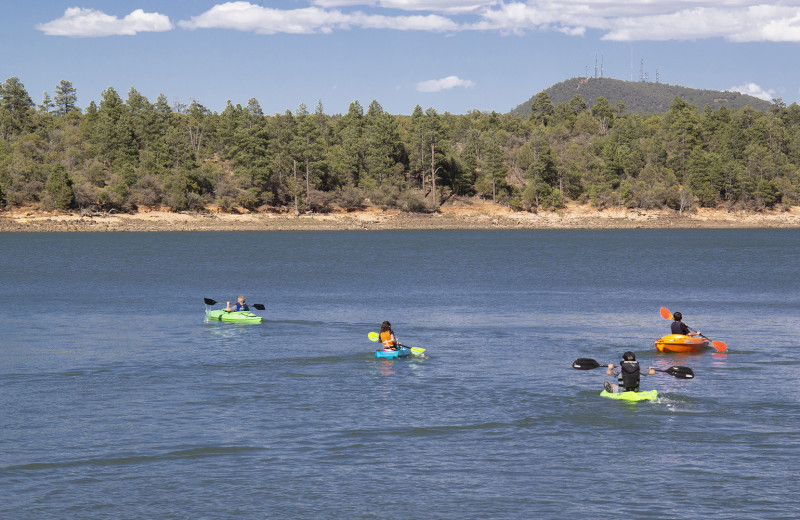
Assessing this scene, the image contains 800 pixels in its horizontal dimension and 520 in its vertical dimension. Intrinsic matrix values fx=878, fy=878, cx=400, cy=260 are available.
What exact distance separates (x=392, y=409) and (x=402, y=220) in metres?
133

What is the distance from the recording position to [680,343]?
119ft

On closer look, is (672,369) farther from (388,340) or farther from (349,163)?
(349,163)

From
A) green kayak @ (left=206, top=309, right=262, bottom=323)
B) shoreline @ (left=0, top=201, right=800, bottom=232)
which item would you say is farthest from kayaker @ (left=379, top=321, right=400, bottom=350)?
shoreline @ (left=0, top=201, right=800, bottom=232)

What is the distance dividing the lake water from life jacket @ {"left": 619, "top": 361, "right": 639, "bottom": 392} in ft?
2.88

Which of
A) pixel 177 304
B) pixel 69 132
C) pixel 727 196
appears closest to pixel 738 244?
pixel 727 196

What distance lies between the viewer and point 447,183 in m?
168

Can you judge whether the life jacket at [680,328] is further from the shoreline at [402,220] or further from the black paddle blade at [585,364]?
the shoreline at [402,220]

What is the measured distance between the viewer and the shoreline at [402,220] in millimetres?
144750

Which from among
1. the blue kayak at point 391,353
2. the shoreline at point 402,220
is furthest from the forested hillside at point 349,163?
the blue kayak at point 391,353

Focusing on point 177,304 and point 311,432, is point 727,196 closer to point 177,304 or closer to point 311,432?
point 177,304

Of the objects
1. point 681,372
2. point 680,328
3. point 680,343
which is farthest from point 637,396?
point 680,328

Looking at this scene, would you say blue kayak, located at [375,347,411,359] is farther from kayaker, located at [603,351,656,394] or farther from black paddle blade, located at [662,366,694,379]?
black paddle blade, located at [662,366,694,379]

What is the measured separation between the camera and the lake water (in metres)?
19.6

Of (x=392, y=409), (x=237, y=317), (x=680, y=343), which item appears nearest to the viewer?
(x=392, y=409)
